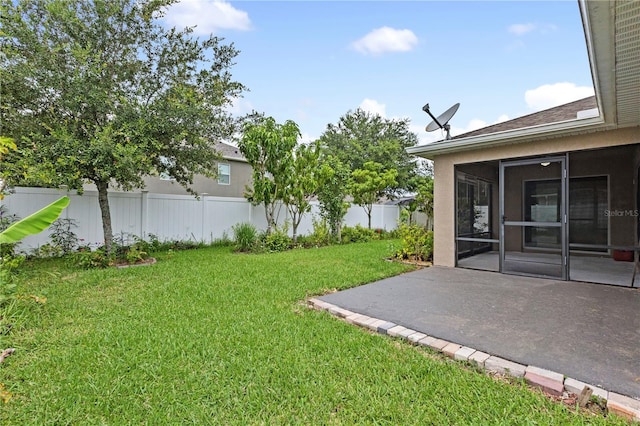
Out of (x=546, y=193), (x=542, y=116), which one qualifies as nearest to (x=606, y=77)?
(x=542, y=116)

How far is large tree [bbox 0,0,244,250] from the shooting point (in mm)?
6094

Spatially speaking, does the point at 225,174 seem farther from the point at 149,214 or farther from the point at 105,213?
the point at 105,213

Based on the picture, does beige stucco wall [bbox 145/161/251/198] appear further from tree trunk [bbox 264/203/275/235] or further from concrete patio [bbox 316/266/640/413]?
concrete patio [bbox 316/266/640/413]

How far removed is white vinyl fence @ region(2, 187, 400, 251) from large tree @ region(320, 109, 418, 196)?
7.98 metres

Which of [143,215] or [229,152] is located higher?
[229,152]

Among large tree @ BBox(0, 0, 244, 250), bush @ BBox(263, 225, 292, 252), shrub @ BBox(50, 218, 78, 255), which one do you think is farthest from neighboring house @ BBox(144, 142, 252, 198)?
large tree @ BBox(0, 0, 244, 250)

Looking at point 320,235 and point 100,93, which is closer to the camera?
point 100,93

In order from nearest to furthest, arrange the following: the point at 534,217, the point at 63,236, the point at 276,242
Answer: the point at 63,236, the point at 534,217, the point at 276,242

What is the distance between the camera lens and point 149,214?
372 inches

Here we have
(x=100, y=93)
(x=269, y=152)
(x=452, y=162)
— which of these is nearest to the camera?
(x=100, y=93)

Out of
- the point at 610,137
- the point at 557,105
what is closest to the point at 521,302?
the point at 610,137

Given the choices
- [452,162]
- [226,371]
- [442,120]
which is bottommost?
[226,371]

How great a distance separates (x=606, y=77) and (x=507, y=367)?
310 cm

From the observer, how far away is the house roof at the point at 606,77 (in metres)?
2.25
